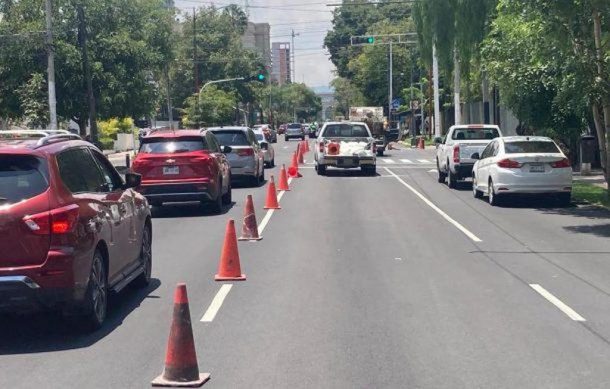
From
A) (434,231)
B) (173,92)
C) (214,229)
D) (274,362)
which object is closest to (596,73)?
(434,231)

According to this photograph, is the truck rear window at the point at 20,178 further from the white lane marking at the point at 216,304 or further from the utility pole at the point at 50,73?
the utility pole at the point at 50,73

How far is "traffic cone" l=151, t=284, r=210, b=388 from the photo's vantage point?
745 centimetres

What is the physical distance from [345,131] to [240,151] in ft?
21.7

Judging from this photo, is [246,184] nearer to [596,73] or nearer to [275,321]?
[596,73]

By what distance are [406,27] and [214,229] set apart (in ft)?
257

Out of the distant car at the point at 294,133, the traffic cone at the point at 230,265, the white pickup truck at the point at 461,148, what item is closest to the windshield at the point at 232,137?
the white pickup truck at the point at 461,148

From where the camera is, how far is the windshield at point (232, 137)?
96.1 feet

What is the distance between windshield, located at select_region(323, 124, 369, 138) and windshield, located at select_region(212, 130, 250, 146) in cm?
556

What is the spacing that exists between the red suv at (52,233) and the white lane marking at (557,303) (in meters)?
4.70

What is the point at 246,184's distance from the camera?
30.6m

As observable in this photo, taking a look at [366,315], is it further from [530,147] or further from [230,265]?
[530,147]

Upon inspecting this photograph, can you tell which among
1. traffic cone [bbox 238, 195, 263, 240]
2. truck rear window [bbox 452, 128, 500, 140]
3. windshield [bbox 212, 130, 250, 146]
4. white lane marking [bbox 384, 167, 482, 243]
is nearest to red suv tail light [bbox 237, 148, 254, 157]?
windshield [bbox 212, 130, 250, 146]

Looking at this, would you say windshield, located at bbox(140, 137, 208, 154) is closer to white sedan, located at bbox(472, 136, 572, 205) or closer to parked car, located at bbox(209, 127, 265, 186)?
white sedan, located at bbox(472, 136, 572, 205)

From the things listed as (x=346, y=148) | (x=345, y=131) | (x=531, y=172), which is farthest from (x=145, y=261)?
(x=345, y=131)
